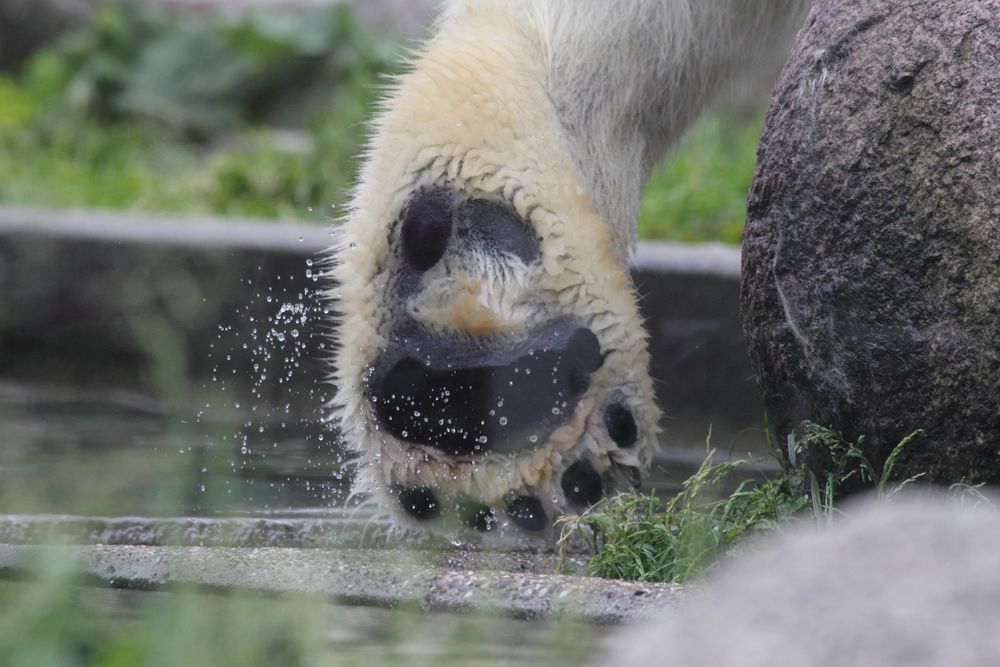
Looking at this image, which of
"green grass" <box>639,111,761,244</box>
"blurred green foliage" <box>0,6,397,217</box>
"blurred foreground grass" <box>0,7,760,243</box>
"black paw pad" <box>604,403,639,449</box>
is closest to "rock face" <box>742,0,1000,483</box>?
"black paw pad" <box>604,403,639,449</box>

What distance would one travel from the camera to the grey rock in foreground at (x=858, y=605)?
2.69 ft

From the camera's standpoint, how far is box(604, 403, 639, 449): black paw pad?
6.95ft

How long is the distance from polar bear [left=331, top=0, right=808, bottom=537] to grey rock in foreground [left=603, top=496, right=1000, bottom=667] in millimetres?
1164

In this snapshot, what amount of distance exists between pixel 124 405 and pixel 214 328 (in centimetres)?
32

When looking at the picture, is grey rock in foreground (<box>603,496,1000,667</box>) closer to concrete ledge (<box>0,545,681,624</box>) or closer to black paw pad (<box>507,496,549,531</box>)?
concrete ledge (<box>0,545,681,624</box>)

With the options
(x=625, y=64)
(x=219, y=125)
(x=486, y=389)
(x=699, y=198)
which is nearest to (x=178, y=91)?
(x=219, y=125)

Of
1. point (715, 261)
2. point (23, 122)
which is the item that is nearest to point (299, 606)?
point (715, 261)

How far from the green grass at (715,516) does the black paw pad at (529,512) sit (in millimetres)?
42

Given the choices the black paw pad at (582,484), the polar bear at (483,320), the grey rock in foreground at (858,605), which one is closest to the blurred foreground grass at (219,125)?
the polar bear at (483,320)

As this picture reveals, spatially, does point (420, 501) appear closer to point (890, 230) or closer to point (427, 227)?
point (427, 227)

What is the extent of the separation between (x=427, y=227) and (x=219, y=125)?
5.59m

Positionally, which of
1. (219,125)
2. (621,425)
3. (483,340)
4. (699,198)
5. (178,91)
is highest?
(483,340)

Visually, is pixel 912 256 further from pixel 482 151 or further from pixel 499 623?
pixel 499 623

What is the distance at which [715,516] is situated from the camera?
Result: 212 centimetres
